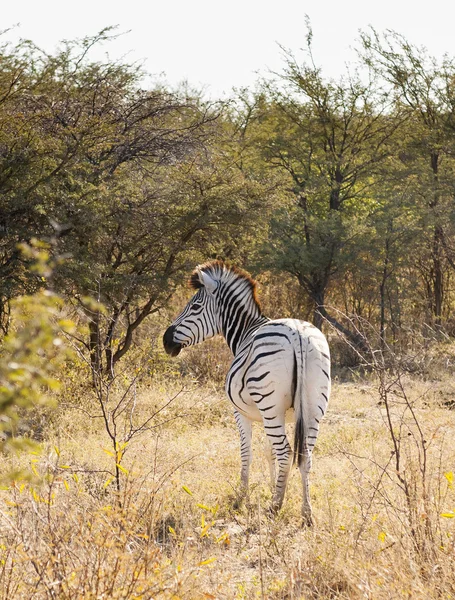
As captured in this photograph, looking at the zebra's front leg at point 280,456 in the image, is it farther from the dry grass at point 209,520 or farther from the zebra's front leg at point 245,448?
the zebra's front leg at point 245,448

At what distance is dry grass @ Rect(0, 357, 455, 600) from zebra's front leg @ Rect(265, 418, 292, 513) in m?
0.18

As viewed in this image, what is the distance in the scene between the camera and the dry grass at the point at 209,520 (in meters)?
3.21

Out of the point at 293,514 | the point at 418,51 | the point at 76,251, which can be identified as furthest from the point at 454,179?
A: the point at 293,514

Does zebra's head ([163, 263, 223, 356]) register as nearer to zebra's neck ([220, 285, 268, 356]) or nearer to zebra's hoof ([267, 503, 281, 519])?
zebra's neck ([220, 285, 268, 356])

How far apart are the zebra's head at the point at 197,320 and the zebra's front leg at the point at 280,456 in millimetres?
1494

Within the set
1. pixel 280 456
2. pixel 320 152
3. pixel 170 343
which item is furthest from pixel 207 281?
pixel 320 152

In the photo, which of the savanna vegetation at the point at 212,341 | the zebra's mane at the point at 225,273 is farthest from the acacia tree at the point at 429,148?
the zebra's mane at the point at 225,273

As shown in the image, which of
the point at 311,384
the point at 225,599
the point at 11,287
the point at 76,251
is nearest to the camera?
the point at 225,599

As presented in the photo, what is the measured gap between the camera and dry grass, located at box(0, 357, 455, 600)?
321cm

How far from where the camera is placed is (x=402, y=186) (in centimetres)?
1709

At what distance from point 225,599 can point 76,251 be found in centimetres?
609

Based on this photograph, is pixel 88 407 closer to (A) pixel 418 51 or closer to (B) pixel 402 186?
(B) pixel 402 186

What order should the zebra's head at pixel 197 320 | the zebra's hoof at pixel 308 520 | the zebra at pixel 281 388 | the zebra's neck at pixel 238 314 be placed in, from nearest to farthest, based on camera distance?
1. the zebra's hoof at pixel 308 520
2. the zebra at pixel 281 388
3. the zebra's neck at pixel 238 314
4. the zebra's head at pixel 197 320

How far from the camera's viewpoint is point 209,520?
5473 mm
